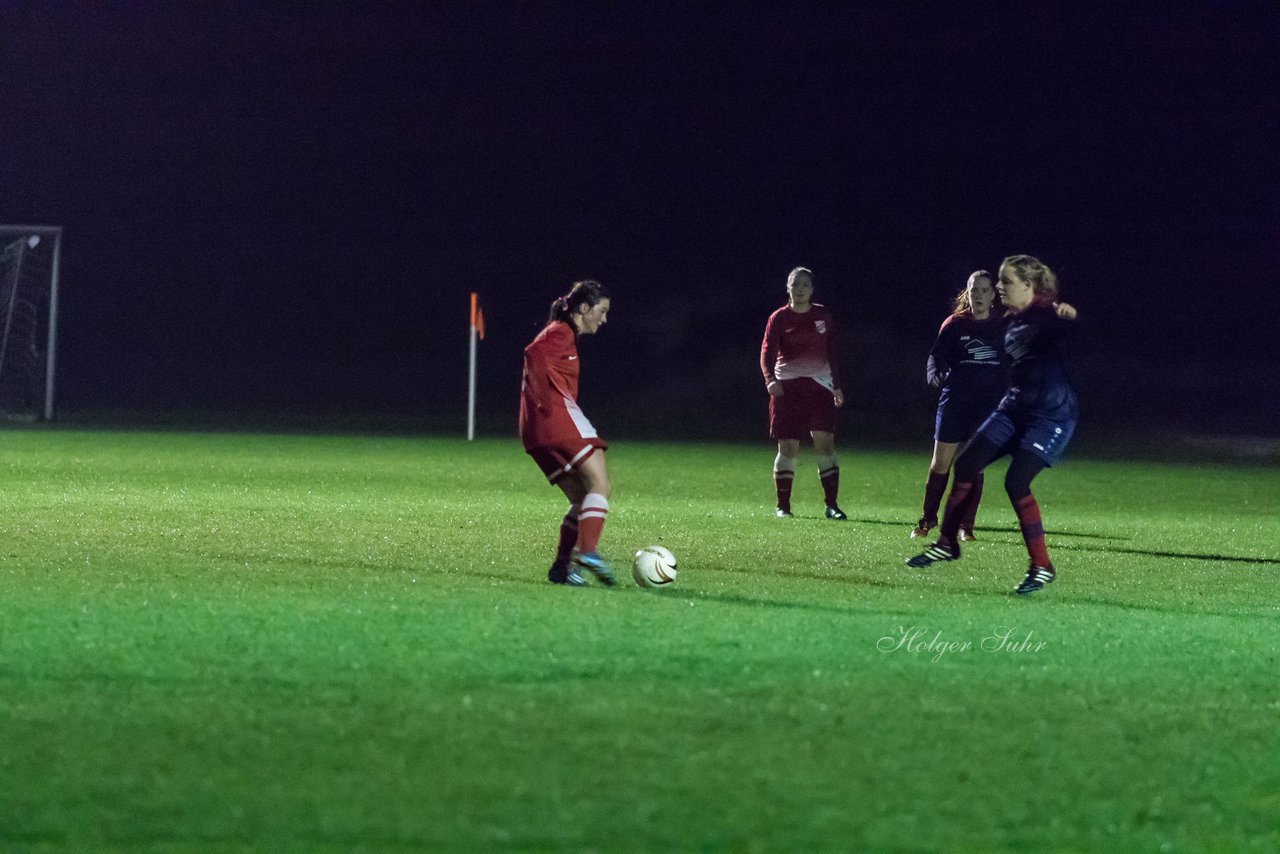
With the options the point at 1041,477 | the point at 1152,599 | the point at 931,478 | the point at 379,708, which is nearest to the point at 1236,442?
the point at 1041,477

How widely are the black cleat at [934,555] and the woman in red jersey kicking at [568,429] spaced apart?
206cm

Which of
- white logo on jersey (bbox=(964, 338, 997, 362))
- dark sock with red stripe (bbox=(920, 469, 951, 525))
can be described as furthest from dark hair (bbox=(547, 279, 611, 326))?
dark sock with red stripe (bbox=(920, 469, 951, 525))

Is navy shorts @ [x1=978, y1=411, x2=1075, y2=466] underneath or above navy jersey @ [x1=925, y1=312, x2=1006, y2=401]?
underneath

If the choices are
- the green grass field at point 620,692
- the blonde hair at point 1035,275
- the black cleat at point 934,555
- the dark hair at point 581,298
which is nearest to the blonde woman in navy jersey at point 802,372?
the green grass field at point 620,692

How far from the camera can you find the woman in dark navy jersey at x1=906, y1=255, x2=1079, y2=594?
9.59 meters

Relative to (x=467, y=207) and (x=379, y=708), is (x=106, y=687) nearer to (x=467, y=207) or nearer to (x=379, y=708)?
(x=379, y=708)

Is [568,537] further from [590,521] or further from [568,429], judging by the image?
[568,429]

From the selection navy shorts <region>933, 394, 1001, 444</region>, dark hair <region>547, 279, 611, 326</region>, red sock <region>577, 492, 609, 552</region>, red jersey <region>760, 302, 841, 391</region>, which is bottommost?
red sock <region>577, 492, 609, 552</region>

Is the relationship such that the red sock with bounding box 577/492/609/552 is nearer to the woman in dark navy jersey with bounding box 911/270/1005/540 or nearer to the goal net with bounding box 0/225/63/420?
the woman in dark navy jersey with bounding box 911/270/1005/540

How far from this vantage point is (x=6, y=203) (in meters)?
39.8

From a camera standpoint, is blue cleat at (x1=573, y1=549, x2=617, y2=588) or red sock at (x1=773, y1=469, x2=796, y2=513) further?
red sock at (x1=773, y1=469, x2=796, y2=513)

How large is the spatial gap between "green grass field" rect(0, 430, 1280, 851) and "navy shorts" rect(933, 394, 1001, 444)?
823 mm
